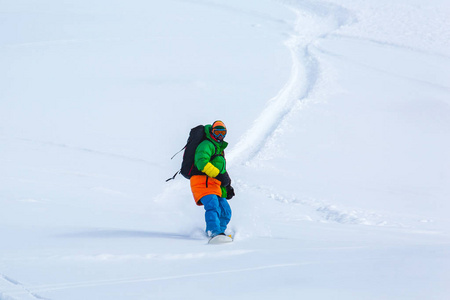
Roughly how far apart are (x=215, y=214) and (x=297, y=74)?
11.0 metres

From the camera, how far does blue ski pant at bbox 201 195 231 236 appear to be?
5.16 m

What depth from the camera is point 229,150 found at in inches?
397

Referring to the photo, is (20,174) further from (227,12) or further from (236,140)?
(227,12)

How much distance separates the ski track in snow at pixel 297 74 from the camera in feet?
34.4

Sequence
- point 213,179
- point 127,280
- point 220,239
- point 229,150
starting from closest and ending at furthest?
point 127,280 < point 220,239 < point 213,179 < point 229,150

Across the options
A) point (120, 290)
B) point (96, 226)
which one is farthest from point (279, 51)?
point (120, 290)

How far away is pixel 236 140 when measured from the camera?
10.5 m

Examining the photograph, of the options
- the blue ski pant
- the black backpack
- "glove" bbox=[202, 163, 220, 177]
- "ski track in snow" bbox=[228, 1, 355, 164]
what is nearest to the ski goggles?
the black backpack

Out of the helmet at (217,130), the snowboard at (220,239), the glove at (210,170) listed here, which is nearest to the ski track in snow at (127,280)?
the snowboard at (220,239)

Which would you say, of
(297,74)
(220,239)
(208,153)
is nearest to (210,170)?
(208,153)

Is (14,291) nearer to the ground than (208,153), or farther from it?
nearer to the ground

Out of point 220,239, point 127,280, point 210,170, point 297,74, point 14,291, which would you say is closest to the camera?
point 14,291

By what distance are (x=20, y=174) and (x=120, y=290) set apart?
5.08 m

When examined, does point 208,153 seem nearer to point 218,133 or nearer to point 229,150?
point 218,133
